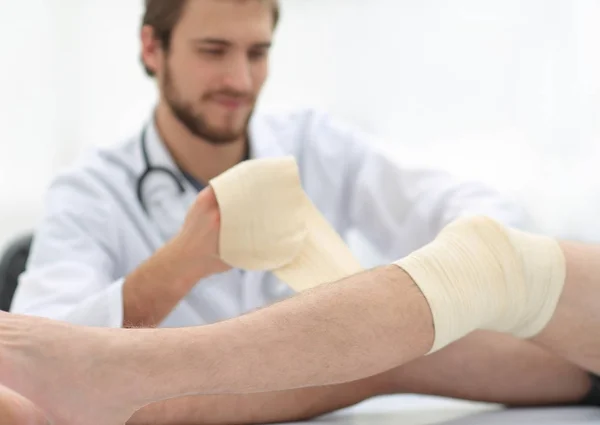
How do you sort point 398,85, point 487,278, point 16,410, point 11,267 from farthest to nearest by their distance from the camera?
point 398,85 → point 11,267 → point 487,278 → point 16,410

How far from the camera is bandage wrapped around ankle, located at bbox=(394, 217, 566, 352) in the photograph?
0.83 m

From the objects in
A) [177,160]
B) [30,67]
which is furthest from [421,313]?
[30,67]

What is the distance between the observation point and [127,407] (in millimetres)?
711

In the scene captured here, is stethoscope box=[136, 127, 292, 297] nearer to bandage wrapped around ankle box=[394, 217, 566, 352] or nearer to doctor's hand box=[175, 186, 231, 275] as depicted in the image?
doctor's hand box=[175, 186, 231, 275]

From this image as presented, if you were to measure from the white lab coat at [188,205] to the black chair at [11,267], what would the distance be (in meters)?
0.11

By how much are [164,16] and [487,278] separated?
→ 0.86 m

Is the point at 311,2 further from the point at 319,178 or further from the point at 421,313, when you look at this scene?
the point at 421,313

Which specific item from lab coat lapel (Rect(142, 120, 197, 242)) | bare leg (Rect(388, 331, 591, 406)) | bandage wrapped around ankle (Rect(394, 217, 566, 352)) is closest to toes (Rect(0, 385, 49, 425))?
bandage wrapped around ankle (Rect(394, 217, 566, 352))

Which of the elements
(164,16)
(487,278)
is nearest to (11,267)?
(164,16)

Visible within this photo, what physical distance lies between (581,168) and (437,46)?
0.64m

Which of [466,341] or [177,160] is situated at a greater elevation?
[177,160]

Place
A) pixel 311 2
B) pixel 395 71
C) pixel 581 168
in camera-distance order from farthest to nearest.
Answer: pixel 311 2
pixel 395 71
pixel 581 168

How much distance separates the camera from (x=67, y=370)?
0.69m

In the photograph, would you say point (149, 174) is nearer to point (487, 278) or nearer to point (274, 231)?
point (274, 231)
